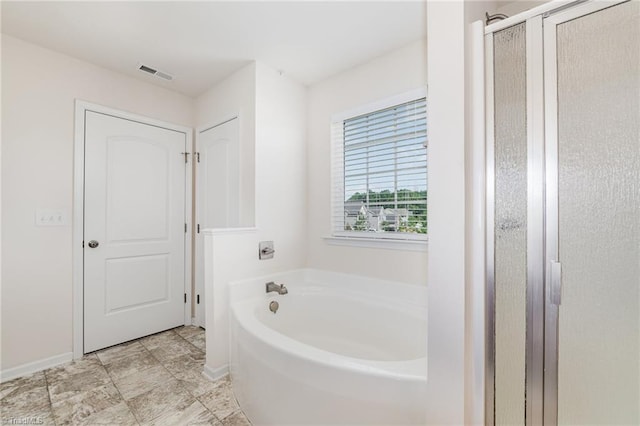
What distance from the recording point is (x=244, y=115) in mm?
2475

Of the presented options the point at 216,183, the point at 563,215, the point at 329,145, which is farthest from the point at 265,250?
the point at 563,215

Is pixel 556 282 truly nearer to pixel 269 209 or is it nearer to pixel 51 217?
pixel 269 209

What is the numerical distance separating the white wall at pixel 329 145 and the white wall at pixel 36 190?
1.90 metres

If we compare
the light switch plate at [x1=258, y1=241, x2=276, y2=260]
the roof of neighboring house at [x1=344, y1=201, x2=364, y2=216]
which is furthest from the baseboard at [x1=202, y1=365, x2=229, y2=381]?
the roof of neighboring house at [x1=344, y1=201, x2=364, y2=216]

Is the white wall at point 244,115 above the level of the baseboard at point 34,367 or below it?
above

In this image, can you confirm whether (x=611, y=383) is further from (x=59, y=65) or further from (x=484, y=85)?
(x=59, y=65)

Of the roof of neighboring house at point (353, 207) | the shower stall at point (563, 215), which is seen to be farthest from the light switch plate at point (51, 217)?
the shower stall at point (563, 215)

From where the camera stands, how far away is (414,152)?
6.99ft

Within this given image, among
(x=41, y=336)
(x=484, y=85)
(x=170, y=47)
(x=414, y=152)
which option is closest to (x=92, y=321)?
(x=41, y=336)

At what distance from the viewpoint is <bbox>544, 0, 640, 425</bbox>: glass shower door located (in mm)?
819

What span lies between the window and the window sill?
35mm

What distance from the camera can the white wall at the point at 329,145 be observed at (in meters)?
2.12

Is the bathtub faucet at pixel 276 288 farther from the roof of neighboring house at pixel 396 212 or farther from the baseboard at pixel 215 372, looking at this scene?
the roof of neighboring house at pixel 396 212

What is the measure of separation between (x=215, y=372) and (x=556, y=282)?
2032 mm
